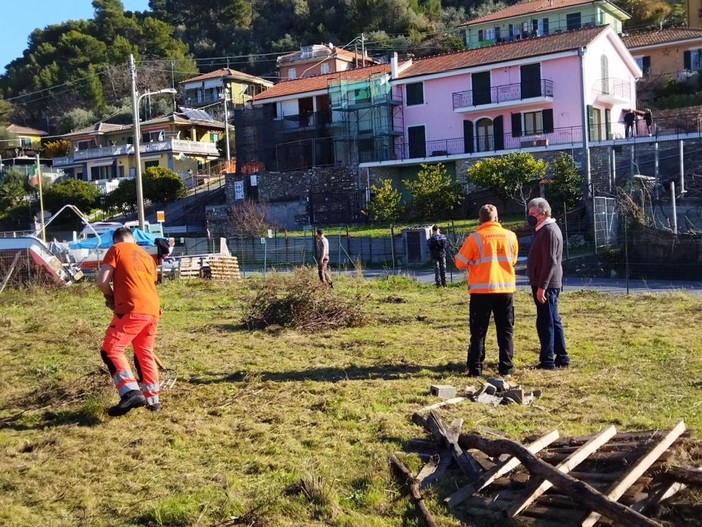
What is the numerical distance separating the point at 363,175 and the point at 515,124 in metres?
8.81

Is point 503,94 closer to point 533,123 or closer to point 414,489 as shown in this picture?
point 533,123

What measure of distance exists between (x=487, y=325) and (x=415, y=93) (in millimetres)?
40812

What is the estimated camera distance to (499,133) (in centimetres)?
4497

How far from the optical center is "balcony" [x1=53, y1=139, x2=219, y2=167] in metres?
64.1

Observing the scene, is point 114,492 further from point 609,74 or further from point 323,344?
point 609,74

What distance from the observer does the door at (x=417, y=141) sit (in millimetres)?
47531

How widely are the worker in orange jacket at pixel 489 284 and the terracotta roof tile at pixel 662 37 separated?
52.3 metres

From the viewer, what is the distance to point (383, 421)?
6734mm

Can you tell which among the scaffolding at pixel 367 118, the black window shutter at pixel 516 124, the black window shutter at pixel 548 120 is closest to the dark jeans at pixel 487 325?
the black window shutter at pixel 548 120

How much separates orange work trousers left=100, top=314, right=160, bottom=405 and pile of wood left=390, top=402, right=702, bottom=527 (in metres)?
2.68

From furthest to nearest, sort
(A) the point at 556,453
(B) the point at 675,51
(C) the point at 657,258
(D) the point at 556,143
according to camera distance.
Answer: (B) the point at 675,51 → (D) the point at 556,143 → (C) the point at 657,258 → (A) the point at 556,453

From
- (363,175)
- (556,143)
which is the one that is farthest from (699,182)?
(363,175)

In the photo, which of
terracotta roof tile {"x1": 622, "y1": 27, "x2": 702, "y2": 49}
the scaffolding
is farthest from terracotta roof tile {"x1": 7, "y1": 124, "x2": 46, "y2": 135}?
terracotta roof tile {"x1": 622, "y1": 27, "x2": 702, "y2": 49}

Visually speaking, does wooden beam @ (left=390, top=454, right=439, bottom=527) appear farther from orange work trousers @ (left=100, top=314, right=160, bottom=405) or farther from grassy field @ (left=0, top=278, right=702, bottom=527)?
orange work trousers @ (left=100, top=314, right=160, bottom=405)
